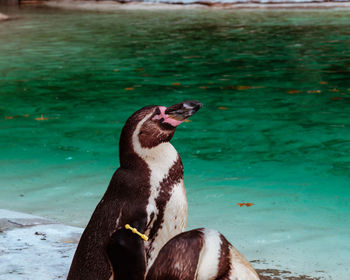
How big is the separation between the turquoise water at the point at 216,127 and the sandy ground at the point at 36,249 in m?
0.63

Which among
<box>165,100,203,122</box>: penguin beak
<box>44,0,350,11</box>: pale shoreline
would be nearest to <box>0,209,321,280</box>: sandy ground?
<box>165,100,203,122</box>: penguin beak

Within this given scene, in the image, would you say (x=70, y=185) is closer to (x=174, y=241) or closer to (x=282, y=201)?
(x=282, y=201)

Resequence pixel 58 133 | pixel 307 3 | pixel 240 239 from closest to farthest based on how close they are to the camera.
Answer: pixel 240 239 → pixel 58 133 → pixel 307 3

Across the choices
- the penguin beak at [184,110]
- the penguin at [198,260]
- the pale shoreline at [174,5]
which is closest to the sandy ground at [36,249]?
the penguin beak at [184,110]

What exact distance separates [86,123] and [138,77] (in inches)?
142

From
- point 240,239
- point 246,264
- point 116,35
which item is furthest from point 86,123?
point 116,35

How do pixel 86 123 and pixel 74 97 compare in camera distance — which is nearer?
pixel 86 123

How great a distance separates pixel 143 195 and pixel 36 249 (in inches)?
50.7

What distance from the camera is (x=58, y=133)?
852cm

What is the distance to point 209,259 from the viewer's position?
213 centimetres

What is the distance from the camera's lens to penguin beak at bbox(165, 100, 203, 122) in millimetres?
2971

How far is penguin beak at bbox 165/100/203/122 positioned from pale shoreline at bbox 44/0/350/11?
24.4m

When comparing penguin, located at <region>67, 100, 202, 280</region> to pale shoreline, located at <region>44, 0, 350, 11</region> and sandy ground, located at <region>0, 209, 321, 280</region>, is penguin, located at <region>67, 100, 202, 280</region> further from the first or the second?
pale shoreline, located at <region>44, 0, 350, 11</region>

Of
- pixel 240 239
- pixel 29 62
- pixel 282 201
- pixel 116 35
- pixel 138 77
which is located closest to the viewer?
pixel 240 239
